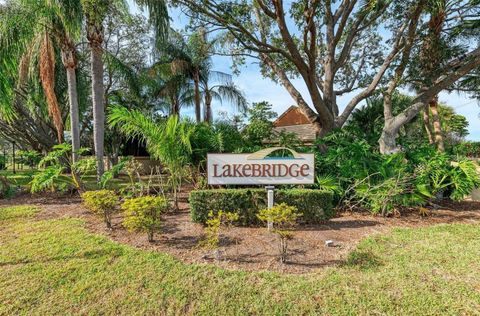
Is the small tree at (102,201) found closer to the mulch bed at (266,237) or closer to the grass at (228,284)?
the mulch bed at (266,237)

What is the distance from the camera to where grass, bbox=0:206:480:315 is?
288 centimetres

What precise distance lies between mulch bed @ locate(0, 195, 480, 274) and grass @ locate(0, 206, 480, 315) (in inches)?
9.6

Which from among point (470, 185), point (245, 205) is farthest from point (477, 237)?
point (245, 205)

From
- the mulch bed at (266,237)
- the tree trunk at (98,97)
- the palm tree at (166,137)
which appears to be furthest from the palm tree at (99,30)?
the mulch bed at (266,237)

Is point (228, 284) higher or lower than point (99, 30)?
lower

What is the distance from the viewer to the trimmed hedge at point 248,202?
5.15 metres

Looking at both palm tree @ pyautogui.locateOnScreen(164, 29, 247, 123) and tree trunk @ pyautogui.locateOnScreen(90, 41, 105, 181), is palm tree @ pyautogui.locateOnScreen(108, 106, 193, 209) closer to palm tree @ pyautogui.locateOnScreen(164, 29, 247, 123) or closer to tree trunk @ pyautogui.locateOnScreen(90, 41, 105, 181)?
tree trunk @ pyautogui.locateOnScreen(90, 41, 105, 181)

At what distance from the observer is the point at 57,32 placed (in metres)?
7.83

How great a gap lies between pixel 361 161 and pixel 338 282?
3.80 m

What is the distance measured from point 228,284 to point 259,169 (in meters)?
2.30

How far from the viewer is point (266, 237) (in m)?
4.62

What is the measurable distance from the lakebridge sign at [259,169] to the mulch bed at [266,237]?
3.16 ft

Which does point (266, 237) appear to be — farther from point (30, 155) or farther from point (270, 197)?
point (30, 155)

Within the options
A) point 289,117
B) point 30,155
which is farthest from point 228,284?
point 289,117
